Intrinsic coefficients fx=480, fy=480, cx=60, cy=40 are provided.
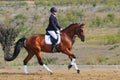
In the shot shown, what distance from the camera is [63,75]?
57.7ft

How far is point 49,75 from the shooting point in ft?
57.8

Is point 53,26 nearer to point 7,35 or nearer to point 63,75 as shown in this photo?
point 63,75

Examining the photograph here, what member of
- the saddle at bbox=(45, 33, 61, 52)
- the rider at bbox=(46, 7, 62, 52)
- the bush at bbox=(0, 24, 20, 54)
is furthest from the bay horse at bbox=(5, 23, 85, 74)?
the bush at bbox=(0, 24, 20, 54)

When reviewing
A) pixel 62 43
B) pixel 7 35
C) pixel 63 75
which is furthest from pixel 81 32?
pixel 7 35

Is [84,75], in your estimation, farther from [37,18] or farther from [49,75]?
[37,18]

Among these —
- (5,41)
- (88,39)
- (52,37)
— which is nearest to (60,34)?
(52,37)

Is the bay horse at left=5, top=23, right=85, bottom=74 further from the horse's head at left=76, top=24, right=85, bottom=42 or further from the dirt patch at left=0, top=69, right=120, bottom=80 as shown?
the dirt patch at left=0, top=69, right=120, bottom=80

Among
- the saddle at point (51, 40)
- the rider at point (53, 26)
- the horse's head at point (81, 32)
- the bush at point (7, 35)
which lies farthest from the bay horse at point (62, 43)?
the bush at point (7, 35)

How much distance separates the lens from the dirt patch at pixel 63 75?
16.8 metres

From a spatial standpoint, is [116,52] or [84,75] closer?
[84,75]

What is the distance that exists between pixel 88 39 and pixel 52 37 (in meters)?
19.0

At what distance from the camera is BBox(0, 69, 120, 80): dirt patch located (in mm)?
16834

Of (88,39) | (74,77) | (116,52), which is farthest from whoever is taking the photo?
(88,39)

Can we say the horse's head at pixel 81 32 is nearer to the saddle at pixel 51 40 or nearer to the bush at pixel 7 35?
the saddle at pixel 51 40
